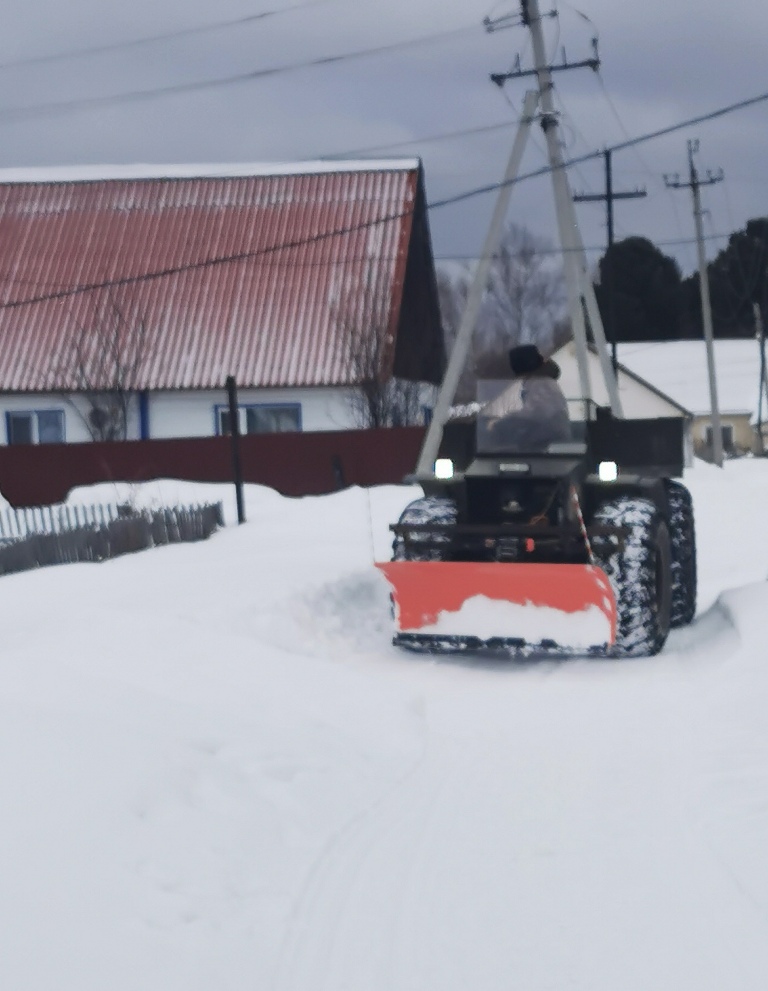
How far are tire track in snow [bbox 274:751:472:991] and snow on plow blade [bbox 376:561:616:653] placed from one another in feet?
9.63

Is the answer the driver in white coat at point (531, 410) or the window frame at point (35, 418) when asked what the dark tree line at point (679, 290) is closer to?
the window frame at point (35, 418)

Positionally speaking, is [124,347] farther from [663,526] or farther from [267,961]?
[267,961]

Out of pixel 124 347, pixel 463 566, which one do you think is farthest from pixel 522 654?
pixel 124 347

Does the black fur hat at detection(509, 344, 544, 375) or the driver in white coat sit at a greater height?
the black fur hat at detection(509, 344, 544, 375)

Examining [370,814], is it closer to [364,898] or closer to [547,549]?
[364,898]

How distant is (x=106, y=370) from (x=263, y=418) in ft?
12.1

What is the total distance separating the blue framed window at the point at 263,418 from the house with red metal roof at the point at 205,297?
4cm

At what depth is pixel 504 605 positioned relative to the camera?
9.70 meters

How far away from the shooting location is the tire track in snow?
4.37m

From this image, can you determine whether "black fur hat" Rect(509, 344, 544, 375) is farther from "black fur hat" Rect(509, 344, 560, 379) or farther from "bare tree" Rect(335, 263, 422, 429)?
"bare tree" Rect(335, 263, 422, 429)

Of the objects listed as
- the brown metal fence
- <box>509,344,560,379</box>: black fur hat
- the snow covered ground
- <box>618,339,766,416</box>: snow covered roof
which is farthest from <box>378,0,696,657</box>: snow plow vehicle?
<box>618,339,766,416</box>: snow covered roof

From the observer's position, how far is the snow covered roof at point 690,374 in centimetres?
6819

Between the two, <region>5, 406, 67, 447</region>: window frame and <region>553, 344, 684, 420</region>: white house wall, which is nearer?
<region>5, 406, 67, 447</region>: window frame

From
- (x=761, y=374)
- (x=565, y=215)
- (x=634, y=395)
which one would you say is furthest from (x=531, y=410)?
(x=761, y=374)
